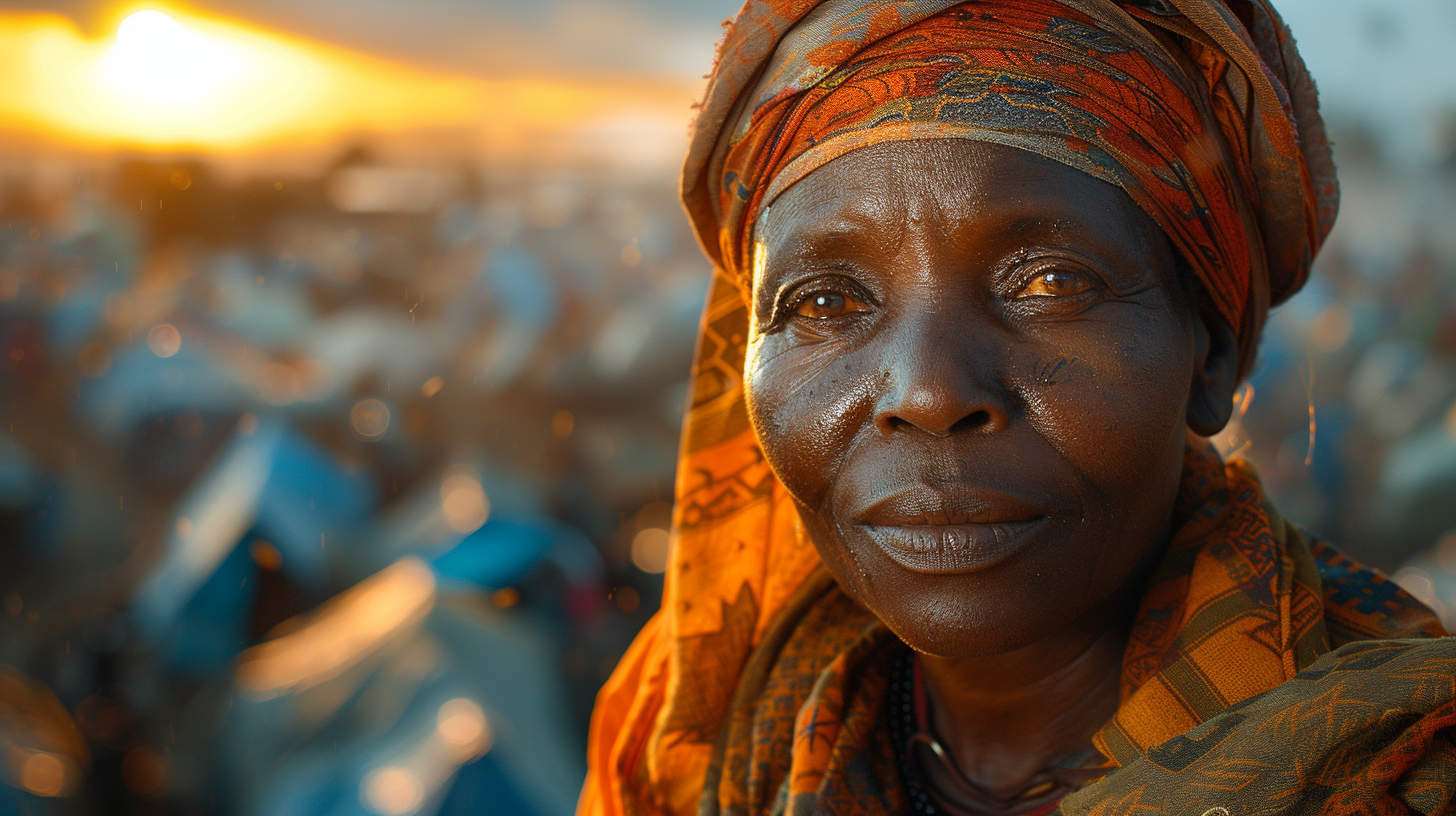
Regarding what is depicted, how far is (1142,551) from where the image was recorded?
1289 millimetres

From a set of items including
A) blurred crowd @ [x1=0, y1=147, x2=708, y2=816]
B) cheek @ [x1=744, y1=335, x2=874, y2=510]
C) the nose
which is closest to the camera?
the nose

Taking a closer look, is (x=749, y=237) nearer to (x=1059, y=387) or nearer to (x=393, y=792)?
(x=1059, y=387)

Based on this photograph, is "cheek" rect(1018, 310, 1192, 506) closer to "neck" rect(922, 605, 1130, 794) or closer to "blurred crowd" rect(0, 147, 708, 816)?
"neck" rect(922, 605, 1130, 794)

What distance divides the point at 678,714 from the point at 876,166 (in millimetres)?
1005

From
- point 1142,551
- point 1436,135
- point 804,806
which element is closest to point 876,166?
point 1142,551

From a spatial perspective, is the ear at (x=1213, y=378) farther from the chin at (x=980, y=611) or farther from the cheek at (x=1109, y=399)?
the chin at (x=980, y=611)

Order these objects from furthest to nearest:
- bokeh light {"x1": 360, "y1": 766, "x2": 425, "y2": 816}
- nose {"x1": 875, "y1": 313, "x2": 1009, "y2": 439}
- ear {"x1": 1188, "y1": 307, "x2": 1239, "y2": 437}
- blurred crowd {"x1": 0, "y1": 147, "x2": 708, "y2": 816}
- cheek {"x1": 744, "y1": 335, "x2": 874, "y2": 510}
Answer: blurred crowd {"x1": 0, "y1": 147, "x2": 708, "y2": 816}
bokeh light {"x1": 360, "y1": 766, "x2": 425, "y2": 816}
ear {"x1": 1188, "y1": 307, "x2": 1239, "y2": 437}
cheek {"x1": 744, "y1": 335, "x2": 874, "y2": 510}
nose {"x1": 875, "y1": 313, "x2": 1009, "y2": 439}

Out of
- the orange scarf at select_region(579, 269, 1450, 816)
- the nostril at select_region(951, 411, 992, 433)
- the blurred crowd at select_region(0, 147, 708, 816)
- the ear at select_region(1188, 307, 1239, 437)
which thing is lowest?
the blurred crowd at select_region(0, 147, 708, 816)

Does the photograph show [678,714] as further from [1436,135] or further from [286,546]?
A: [1436,135]

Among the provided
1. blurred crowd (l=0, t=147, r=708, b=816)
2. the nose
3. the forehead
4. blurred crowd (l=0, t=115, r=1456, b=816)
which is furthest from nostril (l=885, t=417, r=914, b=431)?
blurred crowd (l=0, t=147, r=708, b=816)

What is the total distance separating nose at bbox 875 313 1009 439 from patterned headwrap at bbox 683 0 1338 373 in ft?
0.79

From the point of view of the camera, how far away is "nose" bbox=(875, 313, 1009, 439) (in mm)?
1148

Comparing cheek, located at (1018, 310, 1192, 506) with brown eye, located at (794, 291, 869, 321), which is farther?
brown eye, located at (794, 291, 869, 321)

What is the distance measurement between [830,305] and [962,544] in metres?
0.35
